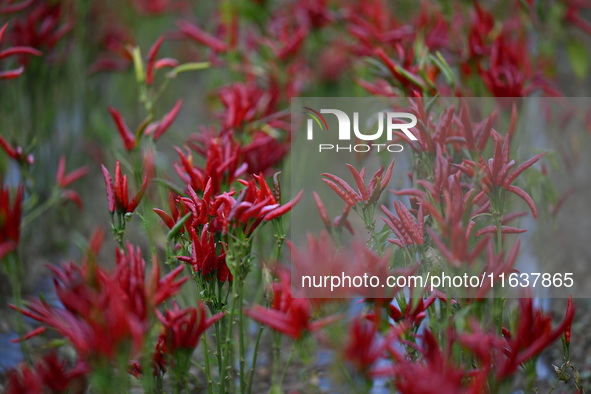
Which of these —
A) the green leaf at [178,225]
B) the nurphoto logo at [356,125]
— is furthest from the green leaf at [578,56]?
the green leaf at [178,225]

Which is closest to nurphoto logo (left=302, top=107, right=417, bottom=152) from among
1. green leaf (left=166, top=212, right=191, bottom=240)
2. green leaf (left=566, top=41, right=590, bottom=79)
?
green leaf (left=166, top=212, right=191, bottom=240)

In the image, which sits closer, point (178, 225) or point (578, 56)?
point (178, 225)

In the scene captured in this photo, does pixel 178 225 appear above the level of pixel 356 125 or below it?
below

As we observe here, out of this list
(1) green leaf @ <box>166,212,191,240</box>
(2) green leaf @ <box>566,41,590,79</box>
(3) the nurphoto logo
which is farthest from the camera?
(2) green leaf @ <box>566,41,590,79</box>

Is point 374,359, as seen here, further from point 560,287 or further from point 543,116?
point 543,116

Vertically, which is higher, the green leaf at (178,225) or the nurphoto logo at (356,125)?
the nurphoto logo at (356,125)

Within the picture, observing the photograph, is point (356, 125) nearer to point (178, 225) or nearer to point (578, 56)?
point (178, 225)

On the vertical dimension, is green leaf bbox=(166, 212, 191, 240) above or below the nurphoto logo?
below

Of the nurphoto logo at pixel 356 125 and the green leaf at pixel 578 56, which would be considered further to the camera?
the green leaf at pixel 578 56

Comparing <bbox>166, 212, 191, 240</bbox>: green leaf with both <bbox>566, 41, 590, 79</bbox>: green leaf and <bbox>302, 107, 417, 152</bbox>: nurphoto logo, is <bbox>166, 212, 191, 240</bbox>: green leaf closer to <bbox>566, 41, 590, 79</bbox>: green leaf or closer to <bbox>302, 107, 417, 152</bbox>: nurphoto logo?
<bbox>302, 107, 417, 152</bbox>: nurphoto logo

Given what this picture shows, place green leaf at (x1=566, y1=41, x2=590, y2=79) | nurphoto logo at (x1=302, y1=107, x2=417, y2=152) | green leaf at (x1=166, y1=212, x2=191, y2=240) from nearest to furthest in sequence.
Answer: green leaf at (x1=166, y1=212, x2=191, y2=240)
nurphoto logo at (x1=302, y1=107, x2=417, y2=152)
green leaf at (x1=566, y1=41, x2=590, y2=79)

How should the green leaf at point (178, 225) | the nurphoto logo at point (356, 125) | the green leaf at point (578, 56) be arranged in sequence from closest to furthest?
the green leaf at point (178, 225) → the nurphoto logo at point (356, 125) → the green leaf at point (578, 56)

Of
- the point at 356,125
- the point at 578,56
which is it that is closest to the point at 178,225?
the point at 356,125

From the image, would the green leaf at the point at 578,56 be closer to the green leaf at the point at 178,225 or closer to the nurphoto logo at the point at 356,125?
the nurphoto logo at the point at 356,125
